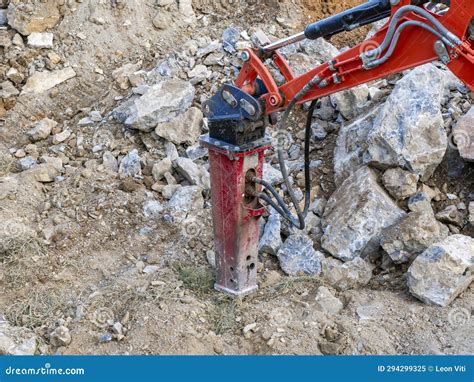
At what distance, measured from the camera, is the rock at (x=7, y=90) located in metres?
6.78

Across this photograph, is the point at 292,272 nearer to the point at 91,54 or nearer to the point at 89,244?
the point at 89,244

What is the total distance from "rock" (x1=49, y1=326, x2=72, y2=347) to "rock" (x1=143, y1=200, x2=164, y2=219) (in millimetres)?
1320

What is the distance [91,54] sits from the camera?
277 inches

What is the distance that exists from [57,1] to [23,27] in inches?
17.1

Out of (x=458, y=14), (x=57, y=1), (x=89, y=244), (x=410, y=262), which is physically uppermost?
(x=458, y=14)

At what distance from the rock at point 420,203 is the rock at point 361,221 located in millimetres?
77

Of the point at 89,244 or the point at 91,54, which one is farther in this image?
the point at 91,54

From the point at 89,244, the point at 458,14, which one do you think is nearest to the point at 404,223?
the point at 458,14

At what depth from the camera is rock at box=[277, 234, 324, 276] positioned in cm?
499

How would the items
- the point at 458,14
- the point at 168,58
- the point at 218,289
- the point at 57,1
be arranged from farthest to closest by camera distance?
the point at 57,1
the point at 168,58
the point at 218,289
the point at 458,14

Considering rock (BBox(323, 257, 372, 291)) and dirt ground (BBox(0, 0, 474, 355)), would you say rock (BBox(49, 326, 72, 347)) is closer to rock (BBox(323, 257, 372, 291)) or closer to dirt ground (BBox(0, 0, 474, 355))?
dirt ground (BBox(0, 0, 474, 355))

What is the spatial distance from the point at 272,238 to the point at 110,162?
62.3 inches

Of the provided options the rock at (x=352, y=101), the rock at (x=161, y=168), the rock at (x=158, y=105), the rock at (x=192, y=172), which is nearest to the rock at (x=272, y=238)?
the rock at (x=192, y=172)

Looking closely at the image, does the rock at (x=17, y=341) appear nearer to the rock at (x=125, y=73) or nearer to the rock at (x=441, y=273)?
the rock at (x=441, y=273)
